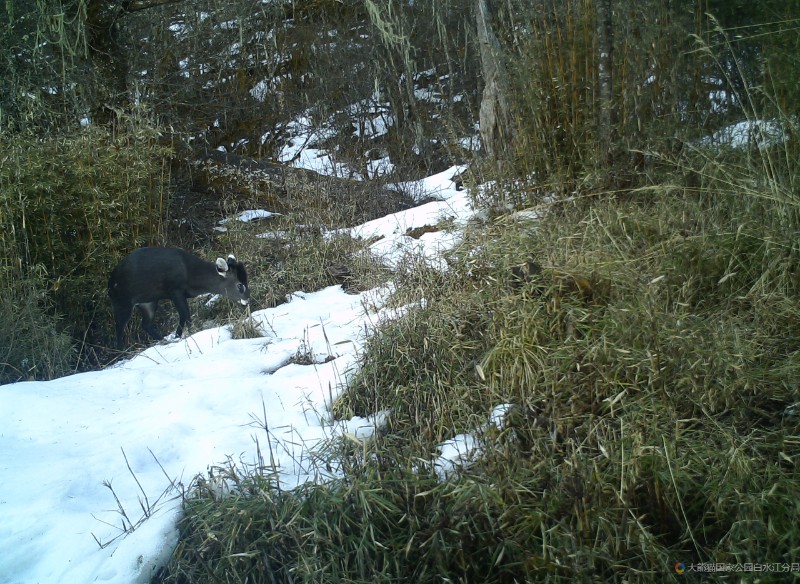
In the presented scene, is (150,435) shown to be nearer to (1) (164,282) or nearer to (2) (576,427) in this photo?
(2) (576,427)

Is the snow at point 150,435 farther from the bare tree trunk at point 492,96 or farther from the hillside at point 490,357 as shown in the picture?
the bare tree trunk at point 492,96

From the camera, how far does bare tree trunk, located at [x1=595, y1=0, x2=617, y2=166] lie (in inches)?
190

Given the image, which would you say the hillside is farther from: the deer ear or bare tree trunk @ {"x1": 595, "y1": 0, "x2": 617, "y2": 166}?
the deer ear

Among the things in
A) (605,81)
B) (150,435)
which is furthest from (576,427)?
(605,81)

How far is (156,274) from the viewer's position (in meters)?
6.14

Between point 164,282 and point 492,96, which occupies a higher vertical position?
point 492,96

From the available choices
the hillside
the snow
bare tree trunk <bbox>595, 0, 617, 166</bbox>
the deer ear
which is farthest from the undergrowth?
the deer ear

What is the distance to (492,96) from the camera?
6723mm

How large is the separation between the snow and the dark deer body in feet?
4.43

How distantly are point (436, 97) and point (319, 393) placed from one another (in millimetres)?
9513

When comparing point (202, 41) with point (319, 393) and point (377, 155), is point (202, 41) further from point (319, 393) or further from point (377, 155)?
point (319, 393)

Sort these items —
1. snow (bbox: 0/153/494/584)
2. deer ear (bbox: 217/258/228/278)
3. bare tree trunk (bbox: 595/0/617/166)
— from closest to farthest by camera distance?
snow (bbox: 0/153/494/584) < bare tree trunk (bbox: 595/0/617/166) < deer ear (bbox: 217/258/228/278)

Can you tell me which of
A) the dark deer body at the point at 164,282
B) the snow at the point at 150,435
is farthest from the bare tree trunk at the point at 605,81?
the dark deer body at the point at 164,282

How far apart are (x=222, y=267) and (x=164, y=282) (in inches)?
21.8
